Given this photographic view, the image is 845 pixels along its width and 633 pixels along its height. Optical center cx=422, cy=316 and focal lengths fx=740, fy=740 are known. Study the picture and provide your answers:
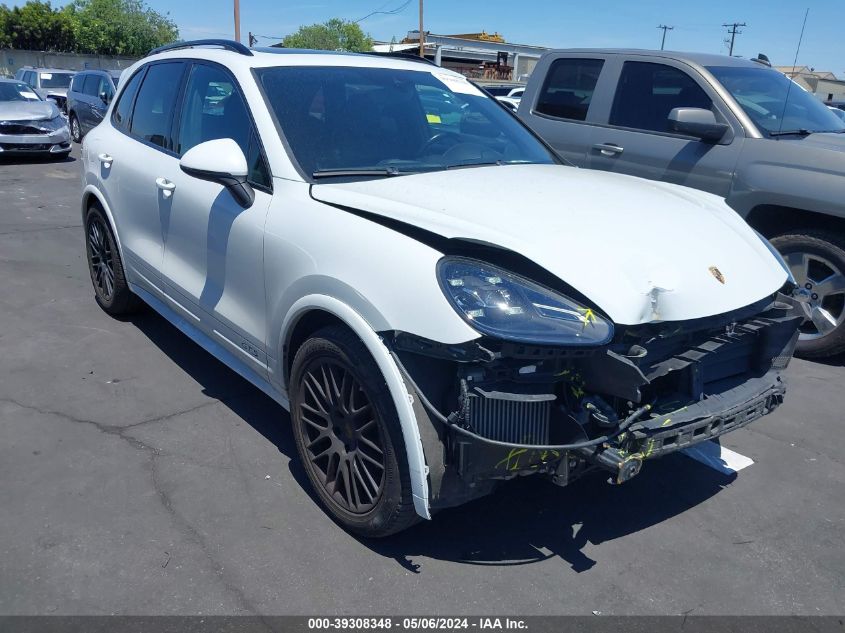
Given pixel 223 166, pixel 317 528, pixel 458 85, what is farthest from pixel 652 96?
pixel 317 528

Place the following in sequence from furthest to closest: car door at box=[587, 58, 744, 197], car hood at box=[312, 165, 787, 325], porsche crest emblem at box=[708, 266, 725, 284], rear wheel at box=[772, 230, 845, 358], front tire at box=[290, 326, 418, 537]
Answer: car door at box=[587, 58, 744, 197]
rear wheel at box=[772, 230, 845, 358]
porsche crest emblem at box=[708, 266, 725, 284]
front tire at box=[290, 326, 418, 537]
car hood at box=[312, 165, 787, 325]

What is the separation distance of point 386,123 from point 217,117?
35.8 inches

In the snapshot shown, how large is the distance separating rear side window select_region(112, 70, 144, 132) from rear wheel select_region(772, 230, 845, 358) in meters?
4.57

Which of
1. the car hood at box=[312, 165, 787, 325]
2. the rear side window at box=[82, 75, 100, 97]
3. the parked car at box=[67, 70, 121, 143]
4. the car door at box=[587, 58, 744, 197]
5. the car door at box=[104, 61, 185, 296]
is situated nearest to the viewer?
the car hood at box=[312, 165, 787, 325]

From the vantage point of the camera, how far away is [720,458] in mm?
3873

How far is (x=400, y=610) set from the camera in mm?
2699

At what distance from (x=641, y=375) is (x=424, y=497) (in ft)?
2.84

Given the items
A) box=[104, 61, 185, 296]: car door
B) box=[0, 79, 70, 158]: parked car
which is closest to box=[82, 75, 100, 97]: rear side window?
box=[0, 79, 70, 158]: parked car

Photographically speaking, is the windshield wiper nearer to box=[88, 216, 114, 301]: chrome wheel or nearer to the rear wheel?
box=[88, 216, 114, 301]: chrome wheel

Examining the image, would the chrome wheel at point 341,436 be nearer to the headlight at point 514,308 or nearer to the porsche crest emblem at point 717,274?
the headlight at point 514,308

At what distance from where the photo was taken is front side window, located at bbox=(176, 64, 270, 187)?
3.51m

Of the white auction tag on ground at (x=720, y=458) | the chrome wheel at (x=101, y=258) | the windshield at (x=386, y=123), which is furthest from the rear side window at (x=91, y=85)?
the white auction tag on ground at (x=720, y=458)

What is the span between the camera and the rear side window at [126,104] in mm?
5086

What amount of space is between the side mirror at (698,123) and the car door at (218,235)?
3240mm
